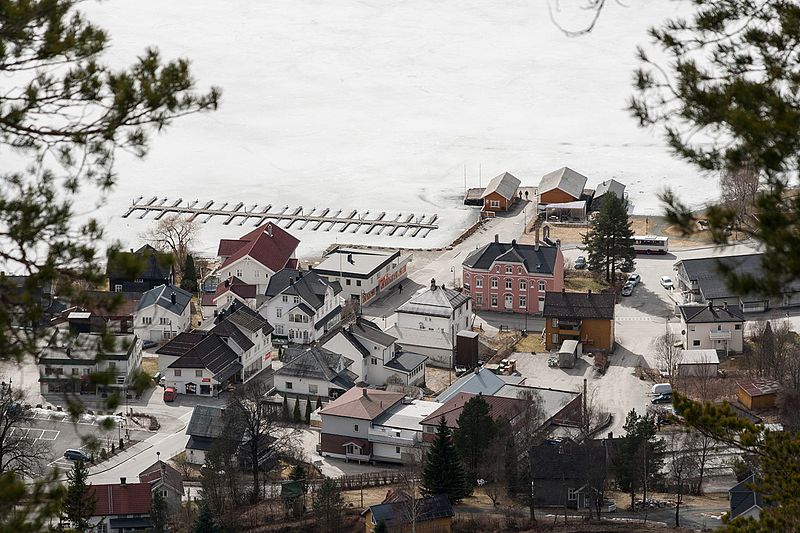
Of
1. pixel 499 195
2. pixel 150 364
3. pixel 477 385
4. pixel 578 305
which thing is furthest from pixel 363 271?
pixel 499 195

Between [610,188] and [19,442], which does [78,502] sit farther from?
[610,188]

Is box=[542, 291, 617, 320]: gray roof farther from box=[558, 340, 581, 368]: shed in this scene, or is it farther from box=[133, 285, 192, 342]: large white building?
box=[133, 285, 192, 342]: large white building

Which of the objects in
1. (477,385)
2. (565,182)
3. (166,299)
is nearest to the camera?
(477,385)

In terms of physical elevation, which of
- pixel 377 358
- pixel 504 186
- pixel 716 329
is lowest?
pixel 377 358

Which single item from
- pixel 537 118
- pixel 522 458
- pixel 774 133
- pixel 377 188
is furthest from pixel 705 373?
pixel 537 118

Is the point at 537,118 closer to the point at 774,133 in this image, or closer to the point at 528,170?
the point at 528,170

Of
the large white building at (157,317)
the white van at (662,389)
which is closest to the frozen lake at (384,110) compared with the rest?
the large white building at (157,317)

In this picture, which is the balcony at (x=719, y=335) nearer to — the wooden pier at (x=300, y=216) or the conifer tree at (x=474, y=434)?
the conifer tree at (x=474, y=434)
